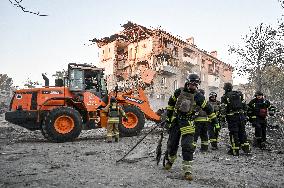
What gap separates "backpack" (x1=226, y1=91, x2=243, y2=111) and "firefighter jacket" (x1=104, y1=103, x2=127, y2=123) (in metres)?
4.02

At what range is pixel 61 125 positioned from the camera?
10.0 meters

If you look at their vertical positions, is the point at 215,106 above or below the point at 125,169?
above

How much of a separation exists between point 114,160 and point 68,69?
16.9ft

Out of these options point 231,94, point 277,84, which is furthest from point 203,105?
point 277,84

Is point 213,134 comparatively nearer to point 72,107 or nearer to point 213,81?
point 72,107

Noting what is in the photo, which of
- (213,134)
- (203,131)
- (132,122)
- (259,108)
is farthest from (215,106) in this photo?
(132,122)

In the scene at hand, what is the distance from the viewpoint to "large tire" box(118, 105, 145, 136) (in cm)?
1127

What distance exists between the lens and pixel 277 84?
32625 millimetres

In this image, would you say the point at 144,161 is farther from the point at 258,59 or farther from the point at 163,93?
the point at 163,93

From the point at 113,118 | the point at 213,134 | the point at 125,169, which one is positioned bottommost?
the point at 125,169

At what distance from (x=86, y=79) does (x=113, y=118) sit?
6.71 feet

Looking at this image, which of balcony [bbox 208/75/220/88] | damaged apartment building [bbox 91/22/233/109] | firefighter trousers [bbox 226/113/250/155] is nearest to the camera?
firefighter trousers [bbox 226/113/250/155]

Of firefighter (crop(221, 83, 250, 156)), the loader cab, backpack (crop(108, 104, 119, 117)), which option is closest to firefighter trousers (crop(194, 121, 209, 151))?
firefighter (crop(221, 83, 250, 156))

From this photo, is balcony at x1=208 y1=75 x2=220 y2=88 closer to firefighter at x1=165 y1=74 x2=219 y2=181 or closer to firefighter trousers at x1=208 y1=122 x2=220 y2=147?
firefighter trousers at x1=208 y1=122 x2=220 y2=147
